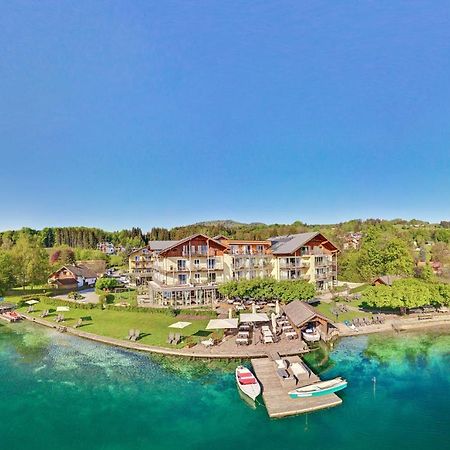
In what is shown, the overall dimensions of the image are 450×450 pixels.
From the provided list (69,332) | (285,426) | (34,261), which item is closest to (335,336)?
(285,426)

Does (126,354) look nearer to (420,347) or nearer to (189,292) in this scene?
(189,292)

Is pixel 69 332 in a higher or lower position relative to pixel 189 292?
lower

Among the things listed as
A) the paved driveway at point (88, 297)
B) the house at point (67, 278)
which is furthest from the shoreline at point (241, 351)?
the house at point (67, 278)

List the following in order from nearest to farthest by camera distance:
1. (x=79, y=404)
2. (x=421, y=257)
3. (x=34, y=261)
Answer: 1. (x=79, y=404)
2. (x=34, y=261)
3. (x=421, y=257)

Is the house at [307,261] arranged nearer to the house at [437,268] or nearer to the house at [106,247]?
the house at [437,268]

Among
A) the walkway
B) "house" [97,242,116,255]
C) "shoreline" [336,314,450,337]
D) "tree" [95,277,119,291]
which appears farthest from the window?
"house" [97,242,116,255]

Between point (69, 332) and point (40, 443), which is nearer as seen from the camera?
point (40, 443)

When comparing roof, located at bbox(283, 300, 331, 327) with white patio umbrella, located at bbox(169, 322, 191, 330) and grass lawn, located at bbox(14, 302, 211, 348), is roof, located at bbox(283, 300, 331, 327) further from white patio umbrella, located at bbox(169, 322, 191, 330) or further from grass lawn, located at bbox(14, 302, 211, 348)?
white patio umbrella, located at bbox(169, 322, 191, 330)

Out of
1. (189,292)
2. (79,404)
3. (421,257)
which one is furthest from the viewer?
(421,257)
